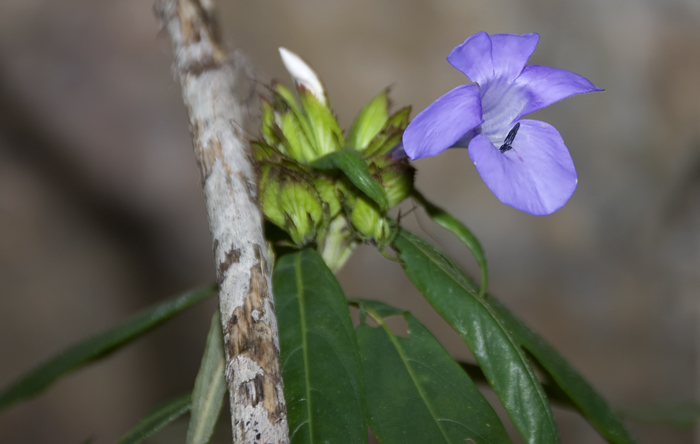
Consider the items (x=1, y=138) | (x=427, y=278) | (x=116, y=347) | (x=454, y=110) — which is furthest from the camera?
(x=1, y=138)

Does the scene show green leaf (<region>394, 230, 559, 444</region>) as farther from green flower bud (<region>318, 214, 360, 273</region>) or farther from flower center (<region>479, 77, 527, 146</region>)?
flower center (<region>479, 77, 527, 146</region>)

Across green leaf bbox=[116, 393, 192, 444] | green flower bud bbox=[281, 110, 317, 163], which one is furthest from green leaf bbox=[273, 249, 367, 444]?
green leaf bbox=[116, 393, 192, 444]

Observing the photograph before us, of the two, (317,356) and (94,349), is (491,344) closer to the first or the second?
(317,356)

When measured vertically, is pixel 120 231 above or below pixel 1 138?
below

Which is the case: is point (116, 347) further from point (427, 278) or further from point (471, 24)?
point (471, 24)

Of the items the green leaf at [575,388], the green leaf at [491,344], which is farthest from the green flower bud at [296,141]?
the green leaf at [575,388]

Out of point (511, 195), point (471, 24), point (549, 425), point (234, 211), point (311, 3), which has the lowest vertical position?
point (549, 425)

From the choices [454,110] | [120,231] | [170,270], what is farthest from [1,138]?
[454,110]
